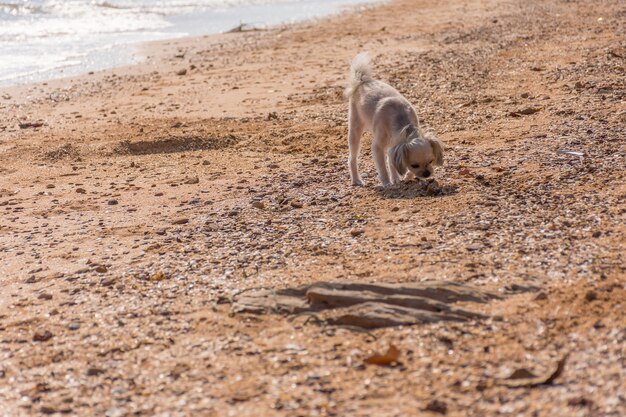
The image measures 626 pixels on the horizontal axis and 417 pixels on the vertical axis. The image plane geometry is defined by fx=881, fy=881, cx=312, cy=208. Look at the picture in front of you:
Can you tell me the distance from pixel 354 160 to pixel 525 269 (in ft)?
10.9

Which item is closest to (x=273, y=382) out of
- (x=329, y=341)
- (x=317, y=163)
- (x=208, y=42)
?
(x=329, y=341)

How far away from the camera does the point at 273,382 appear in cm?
451

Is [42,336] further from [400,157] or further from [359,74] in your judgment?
[359,74]

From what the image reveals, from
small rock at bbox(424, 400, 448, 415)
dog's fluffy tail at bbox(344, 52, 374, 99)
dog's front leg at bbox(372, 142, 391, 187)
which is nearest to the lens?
small rock at bbox(424, 400, 448, 415)

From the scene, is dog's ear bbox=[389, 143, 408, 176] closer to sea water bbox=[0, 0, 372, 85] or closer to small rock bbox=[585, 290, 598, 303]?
small rock bbox=[585, 290, 598, 303]

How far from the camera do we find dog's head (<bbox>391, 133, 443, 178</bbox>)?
7.53 metres

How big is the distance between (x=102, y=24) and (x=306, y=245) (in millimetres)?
22117

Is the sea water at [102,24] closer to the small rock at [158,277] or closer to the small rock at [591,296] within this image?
the small rock at [158,277]

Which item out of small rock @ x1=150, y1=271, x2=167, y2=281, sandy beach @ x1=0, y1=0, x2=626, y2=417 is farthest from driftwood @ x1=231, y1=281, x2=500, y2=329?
small rock @ x1=150, y1=271, x2=167, y2=281

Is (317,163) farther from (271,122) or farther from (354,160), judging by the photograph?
(271,122)

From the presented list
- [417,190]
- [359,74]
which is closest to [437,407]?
[417,190]

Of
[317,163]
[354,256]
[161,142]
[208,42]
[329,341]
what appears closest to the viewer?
[329,341]

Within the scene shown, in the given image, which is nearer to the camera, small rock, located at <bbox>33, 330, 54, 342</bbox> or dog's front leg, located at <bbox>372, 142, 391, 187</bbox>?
small rock, located at <bbox>33, 330, 54, 342</bbox>

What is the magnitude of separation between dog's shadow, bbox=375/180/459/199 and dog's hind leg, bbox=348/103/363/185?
70 centimetres
